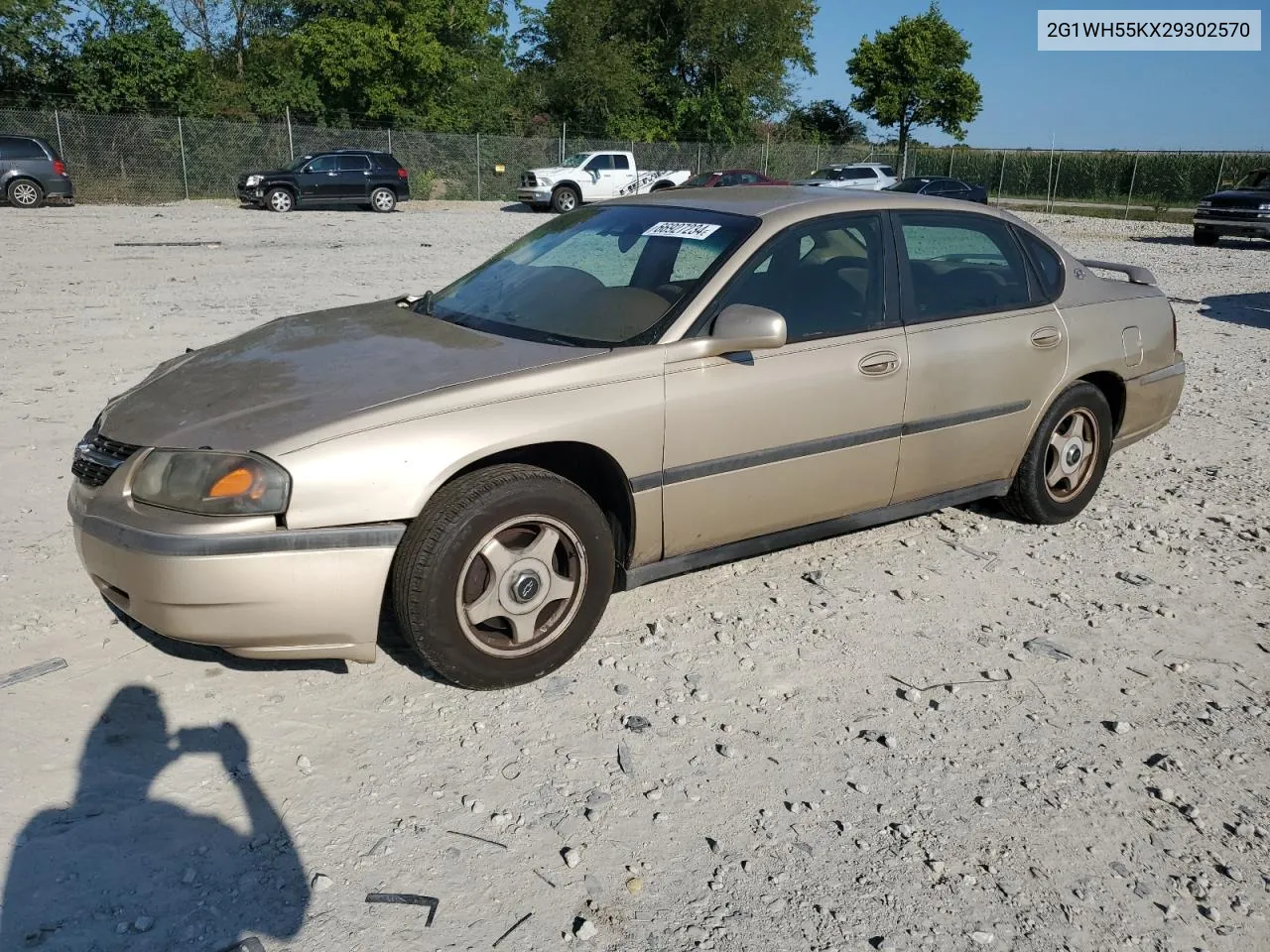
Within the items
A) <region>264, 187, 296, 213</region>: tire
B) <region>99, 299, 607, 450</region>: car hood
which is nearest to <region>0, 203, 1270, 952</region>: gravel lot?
<region>99, 299, 607, 450</region>: car hood

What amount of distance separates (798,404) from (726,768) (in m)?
1.45

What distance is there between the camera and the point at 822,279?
4047 millimetres

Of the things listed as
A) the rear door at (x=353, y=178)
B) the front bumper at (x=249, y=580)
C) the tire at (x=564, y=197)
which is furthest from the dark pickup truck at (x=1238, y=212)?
the front bumper at (x=249, y=580)

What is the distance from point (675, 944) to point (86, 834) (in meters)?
1.54

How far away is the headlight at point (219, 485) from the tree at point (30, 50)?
35163 mm

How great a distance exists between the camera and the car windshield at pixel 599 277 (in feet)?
12.2

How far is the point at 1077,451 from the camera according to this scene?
16.4 feet

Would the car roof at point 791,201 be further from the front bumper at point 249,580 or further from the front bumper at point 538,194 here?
the front bumper at point 538,194

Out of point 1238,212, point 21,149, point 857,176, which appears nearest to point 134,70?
point 21,149

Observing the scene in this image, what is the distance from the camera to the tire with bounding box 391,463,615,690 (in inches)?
123

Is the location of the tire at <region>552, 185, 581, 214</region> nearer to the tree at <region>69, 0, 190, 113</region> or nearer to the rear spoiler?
the tree at <region>69, 0, 190, 113</region>

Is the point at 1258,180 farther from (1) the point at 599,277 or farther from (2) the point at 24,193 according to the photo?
(2) the point at 24,193

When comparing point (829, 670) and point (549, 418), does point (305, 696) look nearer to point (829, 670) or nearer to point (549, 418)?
point (549, 418)

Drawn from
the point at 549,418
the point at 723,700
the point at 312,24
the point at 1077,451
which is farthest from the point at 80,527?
the point at 312,24
